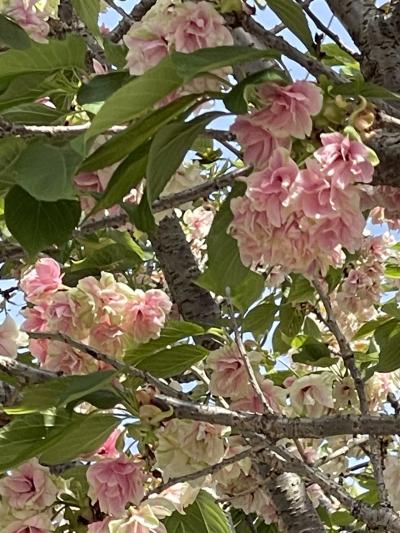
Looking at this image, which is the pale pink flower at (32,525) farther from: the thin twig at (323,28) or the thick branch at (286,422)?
the thin twig at (323,28)

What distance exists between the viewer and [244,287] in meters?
1.81

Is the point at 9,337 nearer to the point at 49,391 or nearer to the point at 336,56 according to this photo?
the point at 49,391

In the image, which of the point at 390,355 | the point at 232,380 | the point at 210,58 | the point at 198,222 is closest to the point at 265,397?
the point at 232,380

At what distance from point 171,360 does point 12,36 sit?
0.63 m

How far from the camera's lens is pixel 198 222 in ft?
10.3

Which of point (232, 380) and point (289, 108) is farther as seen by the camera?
point (232, 380)

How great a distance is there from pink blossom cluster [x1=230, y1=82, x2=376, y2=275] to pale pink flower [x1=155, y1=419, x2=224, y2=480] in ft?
1.62

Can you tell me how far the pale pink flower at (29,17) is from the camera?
2029 millimetres

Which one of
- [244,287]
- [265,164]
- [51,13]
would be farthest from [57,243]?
[51,13]

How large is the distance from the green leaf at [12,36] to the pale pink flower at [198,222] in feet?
6.17

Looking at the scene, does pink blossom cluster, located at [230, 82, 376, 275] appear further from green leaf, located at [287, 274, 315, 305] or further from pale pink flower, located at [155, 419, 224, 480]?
green leaf, located at [287, 274, 315, 305]

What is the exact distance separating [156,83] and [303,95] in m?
0.15

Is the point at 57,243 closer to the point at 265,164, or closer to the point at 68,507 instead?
the point at 265,164

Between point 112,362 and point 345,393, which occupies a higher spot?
point 112,362
